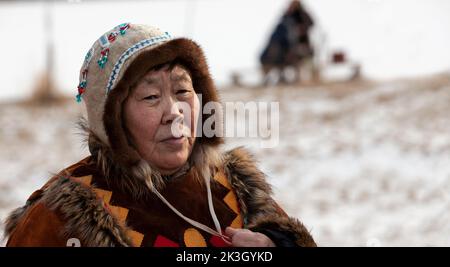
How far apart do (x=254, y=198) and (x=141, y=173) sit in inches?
18.2

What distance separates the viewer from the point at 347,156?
8.25 meters

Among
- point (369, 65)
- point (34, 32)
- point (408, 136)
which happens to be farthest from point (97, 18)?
point (408, 136)

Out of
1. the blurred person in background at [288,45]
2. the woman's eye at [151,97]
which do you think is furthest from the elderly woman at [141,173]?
the blurred person in background at [288,45]

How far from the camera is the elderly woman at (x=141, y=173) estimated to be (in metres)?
2.14

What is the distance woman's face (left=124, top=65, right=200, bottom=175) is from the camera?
226 centimetres

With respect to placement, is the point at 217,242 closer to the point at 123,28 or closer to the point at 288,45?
the point at 123,28

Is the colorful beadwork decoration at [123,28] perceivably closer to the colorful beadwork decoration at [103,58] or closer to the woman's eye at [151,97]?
the colorful beadwork decoration at [103,58]

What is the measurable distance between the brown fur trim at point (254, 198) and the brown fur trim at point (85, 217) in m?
0.50

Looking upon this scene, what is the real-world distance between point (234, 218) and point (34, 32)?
16.6 m

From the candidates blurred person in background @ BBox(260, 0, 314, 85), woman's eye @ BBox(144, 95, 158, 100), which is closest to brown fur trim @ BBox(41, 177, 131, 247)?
Result: woman's eye @ BBox(144, 95, 158, 100)

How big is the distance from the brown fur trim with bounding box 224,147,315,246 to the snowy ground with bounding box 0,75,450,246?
369 cm

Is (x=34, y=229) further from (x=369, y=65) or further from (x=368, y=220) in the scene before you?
(x=369, y=65)

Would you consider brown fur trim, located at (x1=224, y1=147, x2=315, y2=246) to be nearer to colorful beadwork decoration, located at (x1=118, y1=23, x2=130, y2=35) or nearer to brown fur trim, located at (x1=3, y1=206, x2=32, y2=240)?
colorful beadwork decoration, located at (x1=118, y1=23, x2=130, y2=35)
